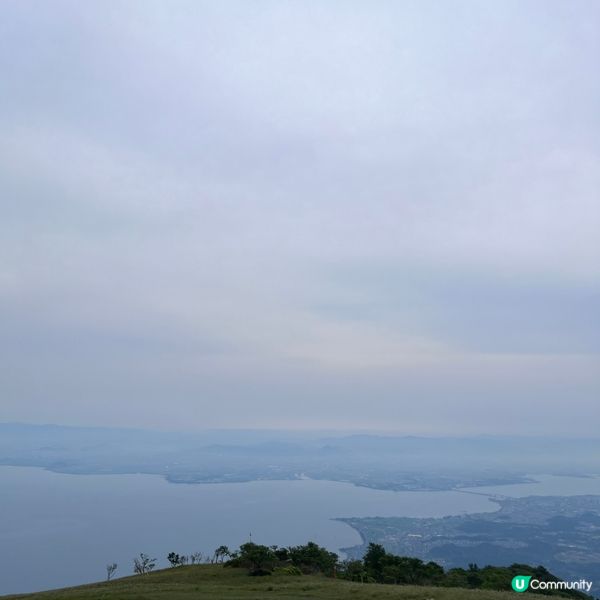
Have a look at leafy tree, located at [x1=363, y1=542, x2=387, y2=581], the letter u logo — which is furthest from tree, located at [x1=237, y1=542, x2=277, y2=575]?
the letter u logo

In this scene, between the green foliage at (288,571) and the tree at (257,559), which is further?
the tree at (257,559)

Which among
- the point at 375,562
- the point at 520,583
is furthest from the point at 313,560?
the point at 520,583

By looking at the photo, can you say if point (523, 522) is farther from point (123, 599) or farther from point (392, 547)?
point (123, 599)

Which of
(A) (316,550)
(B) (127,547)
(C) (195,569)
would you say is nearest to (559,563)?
(A) (316,550)

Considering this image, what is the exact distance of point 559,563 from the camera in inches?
3521

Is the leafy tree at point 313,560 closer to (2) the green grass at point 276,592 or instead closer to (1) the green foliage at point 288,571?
(1) the green foliage at point 288,571

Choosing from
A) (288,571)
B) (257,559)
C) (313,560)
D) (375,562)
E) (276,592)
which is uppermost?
(276,592)

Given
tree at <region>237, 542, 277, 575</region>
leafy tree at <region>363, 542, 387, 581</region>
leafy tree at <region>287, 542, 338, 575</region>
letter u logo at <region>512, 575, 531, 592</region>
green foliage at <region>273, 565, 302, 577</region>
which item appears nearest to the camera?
letter u logo at <region>512, 575, 531, 592</region>

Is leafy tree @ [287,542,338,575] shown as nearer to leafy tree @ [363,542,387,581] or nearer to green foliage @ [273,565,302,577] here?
green foliage @ [273,565,302,577]

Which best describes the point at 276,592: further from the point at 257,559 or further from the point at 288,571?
the point at 257,559

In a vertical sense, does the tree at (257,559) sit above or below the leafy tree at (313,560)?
above

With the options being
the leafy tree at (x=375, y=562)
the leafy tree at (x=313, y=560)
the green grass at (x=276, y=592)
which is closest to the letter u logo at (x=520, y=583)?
the green grass at (x=276, y=592)

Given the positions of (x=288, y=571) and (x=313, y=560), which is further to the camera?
(x=313, y=560)

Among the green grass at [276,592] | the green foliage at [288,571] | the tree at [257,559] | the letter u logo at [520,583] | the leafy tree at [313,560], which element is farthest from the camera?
the leafy tree at [313,560]
